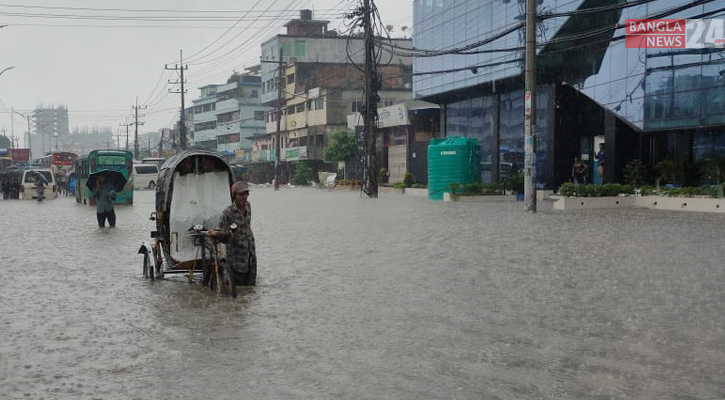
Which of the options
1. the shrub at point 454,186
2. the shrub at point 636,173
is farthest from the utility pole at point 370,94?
the shrub at point 636,173

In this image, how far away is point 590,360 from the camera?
21.7 ft

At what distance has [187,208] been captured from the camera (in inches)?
462

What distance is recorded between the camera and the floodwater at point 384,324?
→ 5.96 metres

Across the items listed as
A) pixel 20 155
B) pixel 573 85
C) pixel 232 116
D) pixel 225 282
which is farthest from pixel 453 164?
pixel 232 116

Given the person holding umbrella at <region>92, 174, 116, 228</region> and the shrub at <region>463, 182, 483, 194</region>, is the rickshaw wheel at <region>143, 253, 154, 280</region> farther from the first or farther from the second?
the shrub at <region>463, 182, 483, 194</region>

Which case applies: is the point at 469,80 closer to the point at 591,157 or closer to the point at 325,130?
the point at 591,157

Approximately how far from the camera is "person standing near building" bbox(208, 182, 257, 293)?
10328 millimetres

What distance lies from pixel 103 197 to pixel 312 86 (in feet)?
225

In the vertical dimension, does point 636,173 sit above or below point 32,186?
above

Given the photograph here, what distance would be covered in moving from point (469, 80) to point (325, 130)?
38043mm

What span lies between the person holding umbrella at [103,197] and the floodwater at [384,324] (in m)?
5.41

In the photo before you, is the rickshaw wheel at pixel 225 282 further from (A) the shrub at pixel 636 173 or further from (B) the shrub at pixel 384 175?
(B) the shrub at pixel 384 175

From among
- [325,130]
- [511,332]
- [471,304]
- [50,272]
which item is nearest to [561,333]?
[511,332]

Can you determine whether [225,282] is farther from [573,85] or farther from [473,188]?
[573,85]
